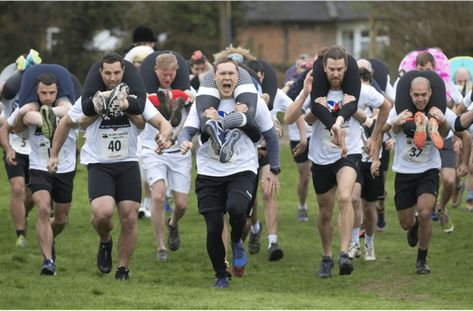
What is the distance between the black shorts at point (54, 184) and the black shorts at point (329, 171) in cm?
282

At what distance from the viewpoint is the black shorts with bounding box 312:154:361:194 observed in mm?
13359

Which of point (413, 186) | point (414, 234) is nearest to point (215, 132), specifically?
point (413, 186)

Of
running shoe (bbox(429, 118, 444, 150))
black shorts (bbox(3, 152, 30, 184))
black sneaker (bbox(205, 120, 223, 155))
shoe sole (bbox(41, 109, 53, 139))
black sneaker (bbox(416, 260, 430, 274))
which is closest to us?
black sneaker (bbox(205, 120, 223, 155))

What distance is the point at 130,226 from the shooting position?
42.0 ft

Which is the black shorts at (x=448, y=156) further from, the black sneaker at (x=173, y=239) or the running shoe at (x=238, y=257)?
the running shoe at (x=238, y=257)

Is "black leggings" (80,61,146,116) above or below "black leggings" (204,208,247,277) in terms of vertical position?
above

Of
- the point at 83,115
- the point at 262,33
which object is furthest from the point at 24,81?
the point at 262,33

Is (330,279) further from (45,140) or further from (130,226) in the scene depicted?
(45,140)

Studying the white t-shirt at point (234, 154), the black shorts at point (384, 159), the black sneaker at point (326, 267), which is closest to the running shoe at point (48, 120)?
the white t-shirt at point (234, 154)

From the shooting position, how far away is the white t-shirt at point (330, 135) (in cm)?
1338

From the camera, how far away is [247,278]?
13789mm

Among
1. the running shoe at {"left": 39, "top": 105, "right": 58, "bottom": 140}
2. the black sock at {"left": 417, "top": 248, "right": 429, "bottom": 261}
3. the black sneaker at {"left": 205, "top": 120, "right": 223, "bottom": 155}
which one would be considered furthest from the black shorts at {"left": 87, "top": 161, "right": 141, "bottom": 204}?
the black sock at {"left": 417, "top": 248, "right": 429, "bottom": 261}

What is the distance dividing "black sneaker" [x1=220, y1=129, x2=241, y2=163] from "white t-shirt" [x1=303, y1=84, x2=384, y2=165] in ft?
5.01

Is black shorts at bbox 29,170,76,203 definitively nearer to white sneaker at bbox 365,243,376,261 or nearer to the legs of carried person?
the legs of carried person
